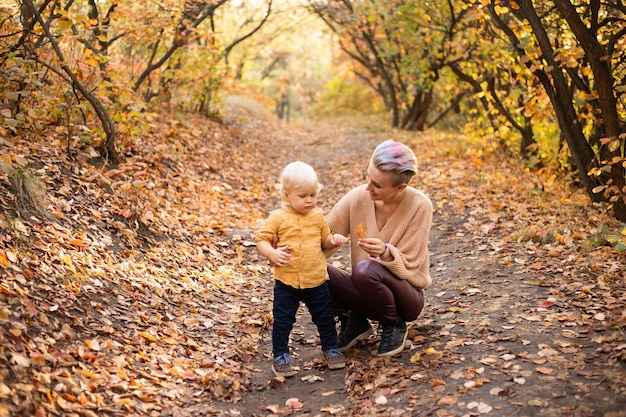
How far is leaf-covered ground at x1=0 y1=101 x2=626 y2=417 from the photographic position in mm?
3502

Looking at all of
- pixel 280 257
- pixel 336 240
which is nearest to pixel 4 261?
pixel 280 257

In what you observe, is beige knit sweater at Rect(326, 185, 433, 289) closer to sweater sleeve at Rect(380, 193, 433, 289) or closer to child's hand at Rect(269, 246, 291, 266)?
sweater sleeve at Rect(380, 193, 433, 289)

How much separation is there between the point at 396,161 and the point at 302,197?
73cm

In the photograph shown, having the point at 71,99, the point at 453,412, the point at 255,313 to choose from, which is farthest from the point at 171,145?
the point at 453,412

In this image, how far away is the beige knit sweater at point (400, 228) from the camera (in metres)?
4.37

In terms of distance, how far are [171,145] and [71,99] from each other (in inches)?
131

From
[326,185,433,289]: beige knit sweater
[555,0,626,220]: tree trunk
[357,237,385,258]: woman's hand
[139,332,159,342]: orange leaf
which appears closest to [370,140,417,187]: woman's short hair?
[326,185,433,289]: beige knit sweater

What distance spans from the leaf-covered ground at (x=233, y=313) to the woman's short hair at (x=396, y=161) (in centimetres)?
133

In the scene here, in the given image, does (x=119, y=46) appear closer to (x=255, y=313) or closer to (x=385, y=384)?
(x=255, y=313)

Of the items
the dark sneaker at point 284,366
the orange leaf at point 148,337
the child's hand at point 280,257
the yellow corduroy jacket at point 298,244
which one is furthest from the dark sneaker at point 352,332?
the orange leaf at point 148,337

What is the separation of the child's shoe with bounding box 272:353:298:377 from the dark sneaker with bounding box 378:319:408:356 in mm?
677

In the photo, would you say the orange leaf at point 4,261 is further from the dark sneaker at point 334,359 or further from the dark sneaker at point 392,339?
the dark sneaker at point 392,339

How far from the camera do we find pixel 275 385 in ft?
→ 13.7

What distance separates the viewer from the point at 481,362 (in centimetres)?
397
